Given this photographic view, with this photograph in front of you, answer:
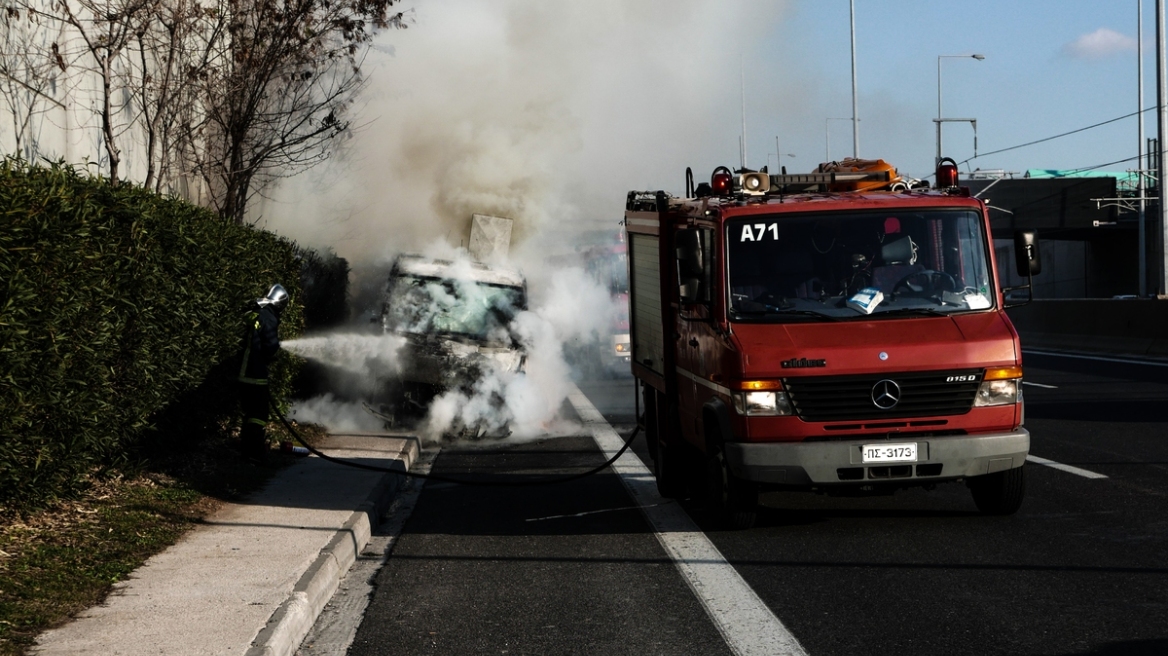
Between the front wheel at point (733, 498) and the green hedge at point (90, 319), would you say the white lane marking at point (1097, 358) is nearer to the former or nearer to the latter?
the front wheel at point (733, 498)

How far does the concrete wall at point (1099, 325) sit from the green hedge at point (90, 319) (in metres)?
20.4

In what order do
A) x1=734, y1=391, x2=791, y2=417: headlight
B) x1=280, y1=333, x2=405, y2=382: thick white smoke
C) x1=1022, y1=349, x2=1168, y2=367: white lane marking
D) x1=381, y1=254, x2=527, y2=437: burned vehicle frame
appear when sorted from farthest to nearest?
x1=1022, y1=349, x2=1168, y2=367: white lane marking → x1=280, y1=333, x2=405, y2=382: thick white smoke → x1=381, y1=254, x2=527, y2=437: burned vehicle frame → x1=734, y1=391, x2=791, y2=417: headlight

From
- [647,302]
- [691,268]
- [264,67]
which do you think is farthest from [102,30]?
[691,268]

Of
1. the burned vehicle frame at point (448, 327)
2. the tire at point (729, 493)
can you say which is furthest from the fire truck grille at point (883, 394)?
the burned vehicle frame at point (448, 327)

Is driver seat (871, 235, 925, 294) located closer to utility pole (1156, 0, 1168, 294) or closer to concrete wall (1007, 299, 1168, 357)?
concrete wall (1007, 299, 1168, 357)

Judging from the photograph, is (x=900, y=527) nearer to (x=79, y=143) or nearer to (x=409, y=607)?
(x=409, y=607)

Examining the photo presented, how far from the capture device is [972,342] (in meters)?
8.77

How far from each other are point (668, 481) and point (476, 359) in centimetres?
552

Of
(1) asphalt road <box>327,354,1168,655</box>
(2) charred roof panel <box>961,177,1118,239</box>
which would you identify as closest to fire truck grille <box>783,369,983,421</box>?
(1) asphalt road <box>327,354,1168,655</box>

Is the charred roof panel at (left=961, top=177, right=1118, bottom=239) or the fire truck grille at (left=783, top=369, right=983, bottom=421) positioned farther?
the charred roof panel at (left=961, top=177, right=1118, bottom=239)

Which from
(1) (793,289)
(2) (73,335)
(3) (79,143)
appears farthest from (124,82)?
(1) (793,289)

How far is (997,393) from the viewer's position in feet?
29.0

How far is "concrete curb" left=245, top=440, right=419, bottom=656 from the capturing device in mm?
6211

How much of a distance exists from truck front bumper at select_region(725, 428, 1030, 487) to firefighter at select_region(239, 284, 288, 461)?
17.4 ft
